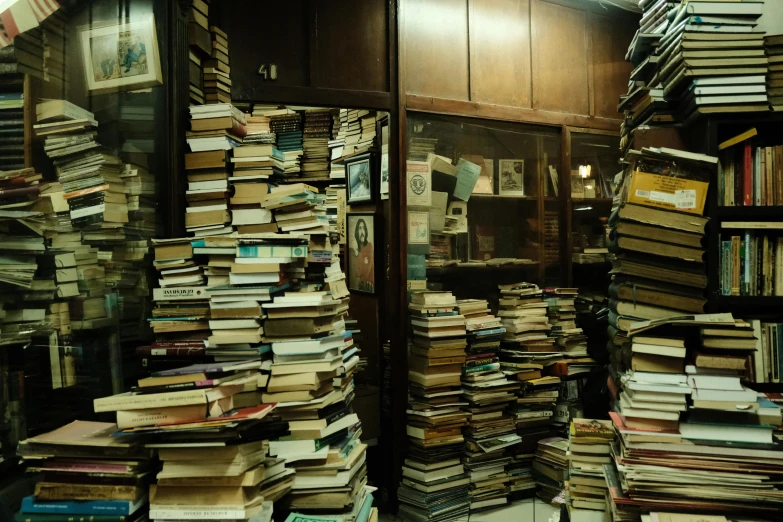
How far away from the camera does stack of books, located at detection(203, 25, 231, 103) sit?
10.2ft

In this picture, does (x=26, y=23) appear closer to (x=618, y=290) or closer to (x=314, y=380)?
(x=314, y=380)

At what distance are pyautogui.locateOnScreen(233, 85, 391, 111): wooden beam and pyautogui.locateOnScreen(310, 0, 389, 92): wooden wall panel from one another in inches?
2.2

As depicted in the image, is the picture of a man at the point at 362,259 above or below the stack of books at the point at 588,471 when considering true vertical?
above

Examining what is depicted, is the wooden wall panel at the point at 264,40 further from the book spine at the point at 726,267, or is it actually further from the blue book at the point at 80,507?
the book spine at the point at 726,267

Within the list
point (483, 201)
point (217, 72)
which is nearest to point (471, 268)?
point (483, 201)

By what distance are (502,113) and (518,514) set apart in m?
2.78

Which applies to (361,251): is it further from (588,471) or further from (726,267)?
(726,267)

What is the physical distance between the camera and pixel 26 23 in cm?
217

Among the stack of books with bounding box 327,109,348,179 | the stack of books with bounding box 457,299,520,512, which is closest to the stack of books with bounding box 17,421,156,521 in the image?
the stack of books with bounding box 457,299,520,512

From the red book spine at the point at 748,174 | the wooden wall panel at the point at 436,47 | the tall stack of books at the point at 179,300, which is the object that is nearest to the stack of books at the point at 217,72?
the tall stack of books at the point at 179,300

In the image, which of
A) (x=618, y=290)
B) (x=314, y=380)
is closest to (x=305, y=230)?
(x=314, y=380)

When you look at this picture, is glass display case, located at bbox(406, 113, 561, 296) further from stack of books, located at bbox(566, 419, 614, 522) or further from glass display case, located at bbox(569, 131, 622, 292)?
stack of books, located at bbox(566, 419, 614, 522)

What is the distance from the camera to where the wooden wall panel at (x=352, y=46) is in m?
3.66

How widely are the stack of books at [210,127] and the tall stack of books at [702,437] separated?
6.63ft
